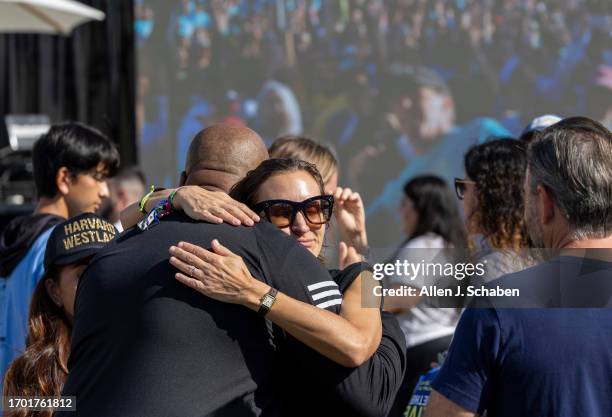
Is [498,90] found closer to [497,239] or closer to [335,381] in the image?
[497,239]

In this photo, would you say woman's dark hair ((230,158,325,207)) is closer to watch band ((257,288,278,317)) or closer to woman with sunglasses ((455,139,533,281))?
watch band ((257,288,278,317))

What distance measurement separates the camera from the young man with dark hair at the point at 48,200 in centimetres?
289

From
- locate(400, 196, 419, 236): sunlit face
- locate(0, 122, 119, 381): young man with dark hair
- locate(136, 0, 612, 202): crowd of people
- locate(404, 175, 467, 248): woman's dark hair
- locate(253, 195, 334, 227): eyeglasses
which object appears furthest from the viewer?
locate(136, 0, 612, 202): crowd of people

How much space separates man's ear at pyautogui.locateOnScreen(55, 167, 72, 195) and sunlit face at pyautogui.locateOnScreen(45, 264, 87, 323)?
69 cm

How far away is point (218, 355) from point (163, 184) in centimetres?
571

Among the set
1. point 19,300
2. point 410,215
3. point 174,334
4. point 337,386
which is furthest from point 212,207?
point 410,215

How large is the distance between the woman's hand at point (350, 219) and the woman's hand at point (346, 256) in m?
0.18

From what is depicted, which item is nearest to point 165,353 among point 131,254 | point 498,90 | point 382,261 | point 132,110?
point 131,254

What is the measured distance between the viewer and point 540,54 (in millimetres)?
6457

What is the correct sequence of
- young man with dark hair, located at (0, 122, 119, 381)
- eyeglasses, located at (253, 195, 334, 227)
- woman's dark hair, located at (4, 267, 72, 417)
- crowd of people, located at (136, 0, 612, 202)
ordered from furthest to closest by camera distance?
crowd of people, located at (136, 0, 612, 202) < young man with dark hair, located at (0, 122, 119, 381) < woman's dark hair, located at (4, 267, 72, 417) < eyeglasses, located at (253, 195, 334, 227)

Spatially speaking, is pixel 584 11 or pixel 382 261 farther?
pixel 584 11

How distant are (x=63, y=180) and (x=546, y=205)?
1930mm

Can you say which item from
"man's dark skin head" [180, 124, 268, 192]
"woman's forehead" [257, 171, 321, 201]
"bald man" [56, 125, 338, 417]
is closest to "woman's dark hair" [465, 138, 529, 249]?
"woman's forehead" [257, 171, 321, 201]

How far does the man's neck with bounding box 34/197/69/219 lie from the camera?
3133 mm
